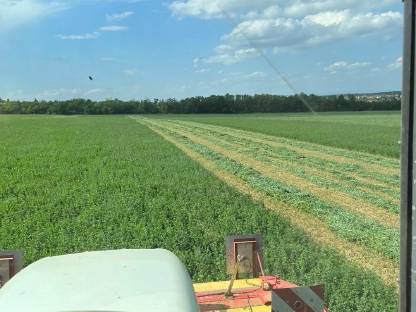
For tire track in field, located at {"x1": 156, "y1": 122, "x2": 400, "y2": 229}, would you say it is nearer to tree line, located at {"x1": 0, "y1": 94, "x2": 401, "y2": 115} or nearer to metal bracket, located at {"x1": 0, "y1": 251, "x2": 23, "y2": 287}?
tree line, located at {"x1": 0, "y1": 94, "x2": 401, "y2": 115}

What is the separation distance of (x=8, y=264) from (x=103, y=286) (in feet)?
4.34

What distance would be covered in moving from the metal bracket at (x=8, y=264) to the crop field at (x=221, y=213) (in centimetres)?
270

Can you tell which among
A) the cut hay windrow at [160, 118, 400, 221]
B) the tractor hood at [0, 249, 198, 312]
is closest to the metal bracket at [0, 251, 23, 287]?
the tractor hood at [0, 249, 198, 312]

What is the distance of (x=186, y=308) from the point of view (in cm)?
190

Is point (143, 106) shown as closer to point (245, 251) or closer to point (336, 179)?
point (336, 179)

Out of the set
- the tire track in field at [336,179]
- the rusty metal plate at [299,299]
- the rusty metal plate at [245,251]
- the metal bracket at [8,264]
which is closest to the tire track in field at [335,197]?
the tire track in field at [336,179]

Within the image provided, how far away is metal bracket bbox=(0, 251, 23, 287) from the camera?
310 centimetres

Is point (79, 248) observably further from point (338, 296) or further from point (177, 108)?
point (177, 108)

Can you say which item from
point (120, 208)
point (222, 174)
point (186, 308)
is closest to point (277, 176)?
point (222, 174)

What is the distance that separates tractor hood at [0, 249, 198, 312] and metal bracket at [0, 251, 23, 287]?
0.82m

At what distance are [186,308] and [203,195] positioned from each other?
8.87 m

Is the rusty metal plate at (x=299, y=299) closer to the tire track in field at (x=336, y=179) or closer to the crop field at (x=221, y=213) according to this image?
the crop field at (x=221, y=213)

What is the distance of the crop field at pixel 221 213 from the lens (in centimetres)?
601

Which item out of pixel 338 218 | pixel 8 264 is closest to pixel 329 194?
pixel 338 218
